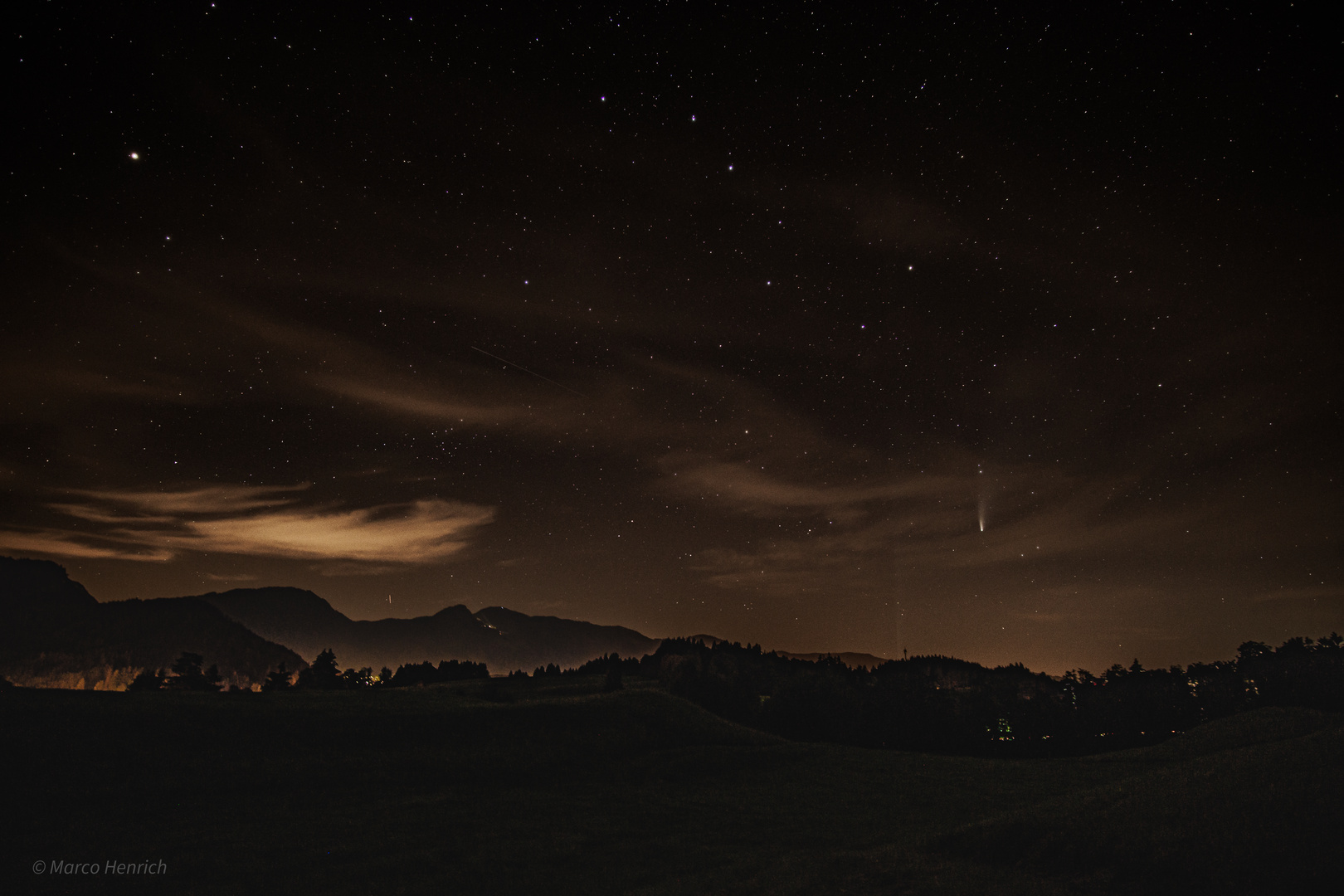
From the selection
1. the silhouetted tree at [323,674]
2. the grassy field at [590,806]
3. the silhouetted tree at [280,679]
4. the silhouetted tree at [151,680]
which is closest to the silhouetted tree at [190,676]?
the silhouetted tree at [151,680]

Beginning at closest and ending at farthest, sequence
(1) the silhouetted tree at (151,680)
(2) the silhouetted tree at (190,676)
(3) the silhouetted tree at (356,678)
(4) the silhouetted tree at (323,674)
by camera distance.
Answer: (1) the silhouetted tree at (151,680) → (2) the silhouetted tree at (190,676) → (4) the silhouetted tree at (323,674) → (3) the silhouetted tree at (356,678)

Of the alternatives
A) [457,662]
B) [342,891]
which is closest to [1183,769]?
[342,891]

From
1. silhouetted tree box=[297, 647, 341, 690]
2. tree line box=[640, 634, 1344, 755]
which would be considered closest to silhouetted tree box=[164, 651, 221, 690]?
silhouetted tree box=[297, 647, 341, 690]

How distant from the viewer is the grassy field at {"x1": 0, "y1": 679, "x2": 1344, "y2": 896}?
2098 centimetres

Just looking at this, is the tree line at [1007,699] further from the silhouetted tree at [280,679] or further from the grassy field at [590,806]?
the silhouetted tree at [280,679]

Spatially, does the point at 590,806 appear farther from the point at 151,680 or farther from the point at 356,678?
the point at 151,680

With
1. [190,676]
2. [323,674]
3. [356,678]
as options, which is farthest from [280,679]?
[356,678]

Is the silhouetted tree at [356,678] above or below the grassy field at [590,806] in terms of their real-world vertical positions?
below

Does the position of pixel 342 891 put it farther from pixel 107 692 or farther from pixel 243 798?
pixel 107 692

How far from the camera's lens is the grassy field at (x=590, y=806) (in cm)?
2098

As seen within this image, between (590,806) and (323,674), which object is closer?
(590,806)

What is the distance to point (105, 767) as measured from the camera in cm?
4000

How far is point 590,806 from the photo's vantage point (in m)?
38.0

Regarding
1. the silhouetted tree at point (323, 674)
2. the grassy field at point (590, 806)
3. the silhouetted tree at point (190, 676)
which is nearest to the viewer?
the grassy field at point (590, 806)
